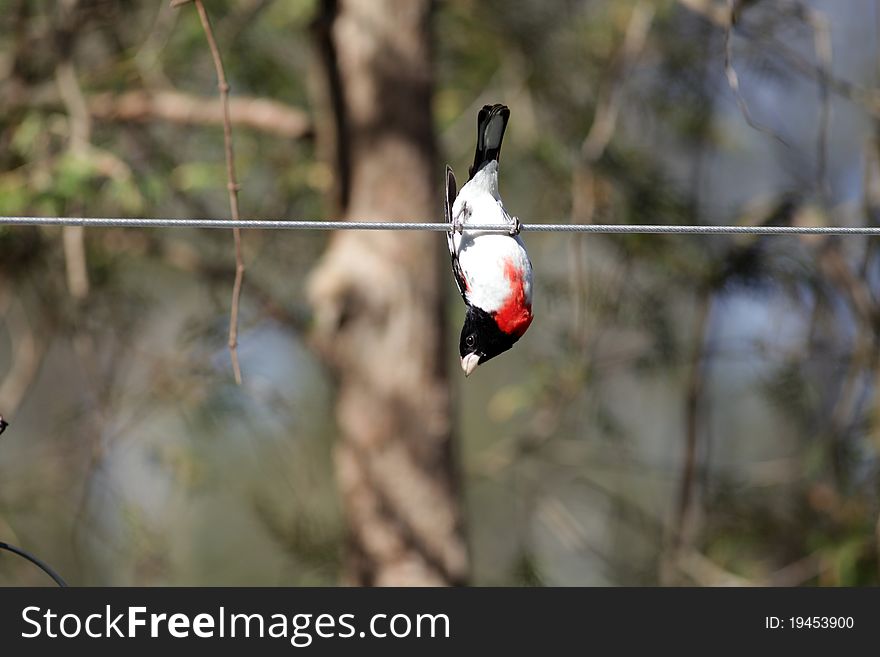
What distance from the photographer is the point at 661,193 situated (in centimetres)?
313

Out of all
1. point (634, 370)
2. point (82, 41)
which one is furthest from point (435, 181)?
point (82, 41)

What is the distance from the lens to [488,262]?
1128 millimetres

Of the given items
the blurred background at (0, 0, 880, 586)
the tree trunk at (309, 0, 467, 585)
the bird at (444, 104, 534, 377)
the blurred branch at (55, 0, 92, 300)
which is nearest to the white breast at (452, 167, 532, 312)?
the bird at (444, 104, 534, 377)

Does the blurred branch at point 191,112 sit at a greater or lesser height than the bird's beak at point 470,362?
greater

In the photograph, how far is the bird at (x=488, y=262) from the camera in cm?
112

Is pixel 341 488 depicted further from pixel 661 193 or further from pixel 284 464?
pixel 661 193

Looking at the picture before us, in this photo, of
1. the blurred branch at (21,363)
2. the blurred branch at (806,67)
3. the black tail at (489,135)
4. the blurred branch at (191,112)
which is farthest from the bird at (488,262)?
the blurred branch at (21,363)

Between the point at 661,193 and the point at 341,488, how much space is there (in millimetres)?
1255

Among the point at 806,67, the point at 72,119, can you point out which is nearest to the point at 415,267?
the point at 72,119

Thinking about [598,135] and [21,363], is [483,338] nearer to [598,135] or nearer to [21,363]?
[598,135]

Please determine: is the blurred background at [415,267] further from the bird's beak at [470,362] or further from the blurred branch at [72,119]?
the bird's beak at [470,362]

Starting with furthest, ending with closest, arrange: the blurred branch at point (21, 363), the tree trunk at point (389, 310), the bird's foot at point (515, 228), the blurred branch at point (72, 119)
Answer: the blurred branch at point (21, 363) → the tree trunk at point (389, 310) → the blurred branch at point (72, 119) → the bird's foot at point (515, 228)

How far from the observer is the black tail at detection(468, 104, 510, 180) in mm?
1189

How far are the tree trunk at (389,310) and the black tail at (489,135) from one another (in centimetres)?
141
